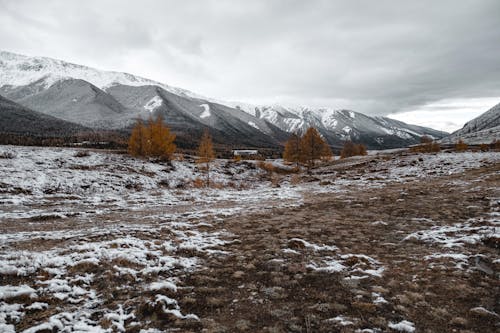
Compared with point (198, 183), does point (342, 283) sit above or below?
above

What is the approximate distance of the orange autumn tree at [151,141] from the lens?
181 feet

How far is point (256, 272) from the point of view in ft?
32.7

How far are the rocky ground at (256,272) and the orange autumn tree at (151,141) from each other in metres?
37.1

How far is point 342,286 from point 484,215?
13220 mm

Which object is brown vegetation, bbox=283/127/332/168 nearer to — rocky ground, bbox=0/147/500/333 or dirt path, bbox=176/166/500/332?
rocky ground, bbox=0/147/500/333

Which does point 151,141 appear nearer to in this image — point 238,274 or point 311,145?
point 311,145

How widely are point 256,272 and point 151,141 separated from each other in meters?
51.3

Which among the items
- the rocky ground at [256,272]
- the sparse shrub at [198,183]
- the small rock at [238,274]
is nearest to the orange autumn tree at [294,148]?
the sparse shrub at [198,183]

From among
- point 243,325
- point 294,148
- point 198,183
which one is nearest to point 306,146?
point 294,148

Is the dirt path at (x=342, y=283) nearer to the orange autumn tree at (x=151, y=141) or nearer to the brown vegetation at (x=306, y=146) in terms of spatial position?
the orange autumn tree at (x=151, y=141)

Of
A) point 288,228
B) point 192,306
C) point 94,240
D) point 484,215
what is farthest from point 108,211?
point 484,215

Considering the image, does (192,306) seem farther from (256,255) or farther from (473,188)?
(473,188)

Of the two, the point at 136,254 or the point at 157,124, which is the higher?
the point at 157,124

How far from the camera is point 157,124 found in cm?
5675
